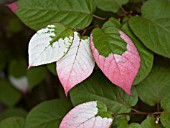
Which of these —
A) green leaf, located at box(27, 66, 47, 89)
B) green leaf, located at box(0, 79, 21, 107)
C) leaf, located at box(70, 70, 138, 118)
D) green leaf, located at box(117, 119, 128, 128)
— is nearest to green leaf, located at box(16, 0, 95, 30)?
leaf, located at box(70, 70, 138, 118)

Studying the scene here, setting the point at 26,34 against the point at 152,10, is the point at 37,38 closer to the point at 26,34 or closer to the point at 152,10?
the point at 152,10

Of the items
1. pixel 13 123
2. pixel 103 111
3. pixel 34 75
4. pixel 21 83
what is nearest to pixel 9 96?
pixel 21 83

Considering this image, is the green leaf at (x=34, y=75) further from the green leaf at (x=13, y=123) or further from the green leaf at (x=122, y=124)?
the green leaf at (x=122, y=124)

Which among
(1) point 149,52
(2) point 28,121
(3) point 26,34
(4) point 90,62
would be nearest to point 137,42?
(1) point 149,52

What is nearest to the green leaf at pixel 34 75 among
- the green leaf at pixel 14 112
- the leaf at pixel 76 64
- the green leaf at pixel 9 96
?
the green leaf at pixel 14 112

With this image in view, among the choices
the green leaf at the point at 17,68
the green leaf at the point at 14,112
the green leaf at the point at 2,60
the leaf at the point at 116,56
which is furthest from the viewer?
the green leaf at the point at 2,60

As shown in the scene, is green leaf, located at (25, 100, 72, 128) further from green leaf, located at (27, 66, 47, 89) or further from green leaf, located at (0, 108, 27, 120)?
green leaf, located at (0, 108, 27, 120)

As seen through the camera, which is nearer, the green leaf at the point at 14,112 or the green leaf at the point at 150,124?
the green leaf at the point at 150,124

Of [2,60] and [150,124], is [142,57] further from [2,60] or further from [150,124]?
[2,60]
